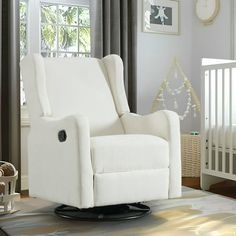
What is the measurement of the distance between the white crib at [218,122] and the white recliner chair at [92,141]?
79 cm

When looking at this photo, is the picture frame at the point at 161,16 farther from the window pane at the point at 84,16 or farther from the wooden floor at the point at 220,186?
the wooden floor at the point at 220,186

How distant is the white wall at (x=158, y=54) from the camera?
13.5 feet

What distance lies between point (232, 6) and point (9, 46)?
79.3 inches

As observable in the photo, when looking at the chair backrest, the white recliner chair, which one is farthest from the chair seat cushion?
the chair backrest

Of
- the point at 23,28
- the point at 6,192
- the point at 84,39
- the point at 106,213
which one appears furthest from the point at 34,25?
the point at 106,213

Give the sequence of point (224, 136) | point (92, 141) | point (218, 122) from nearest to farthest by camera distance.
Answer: point (92, 141), point (224, 136), point (218, 122)

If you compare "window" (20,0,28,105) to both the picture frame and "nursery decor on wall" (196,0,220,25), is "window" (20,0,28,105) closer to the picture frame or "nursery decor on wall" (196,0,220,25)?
the picture frame

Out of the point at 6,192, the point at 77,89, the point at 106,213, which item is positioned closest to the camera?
the point at 106,213

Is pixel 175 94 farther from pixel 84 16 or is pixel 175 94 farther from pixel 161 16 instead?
pixel 84 16

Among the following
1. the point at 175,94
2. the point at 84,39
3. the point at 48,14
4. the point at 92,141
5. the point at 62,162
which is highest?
the point at 48,14

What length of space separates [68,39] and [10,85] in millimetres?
838

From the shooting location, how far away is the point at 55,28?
3.77 m

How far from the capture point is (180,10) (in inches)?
169

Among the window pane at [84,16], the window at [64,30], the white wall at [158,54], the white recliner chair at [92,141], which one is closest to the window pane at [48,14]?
the window at [64,30]
